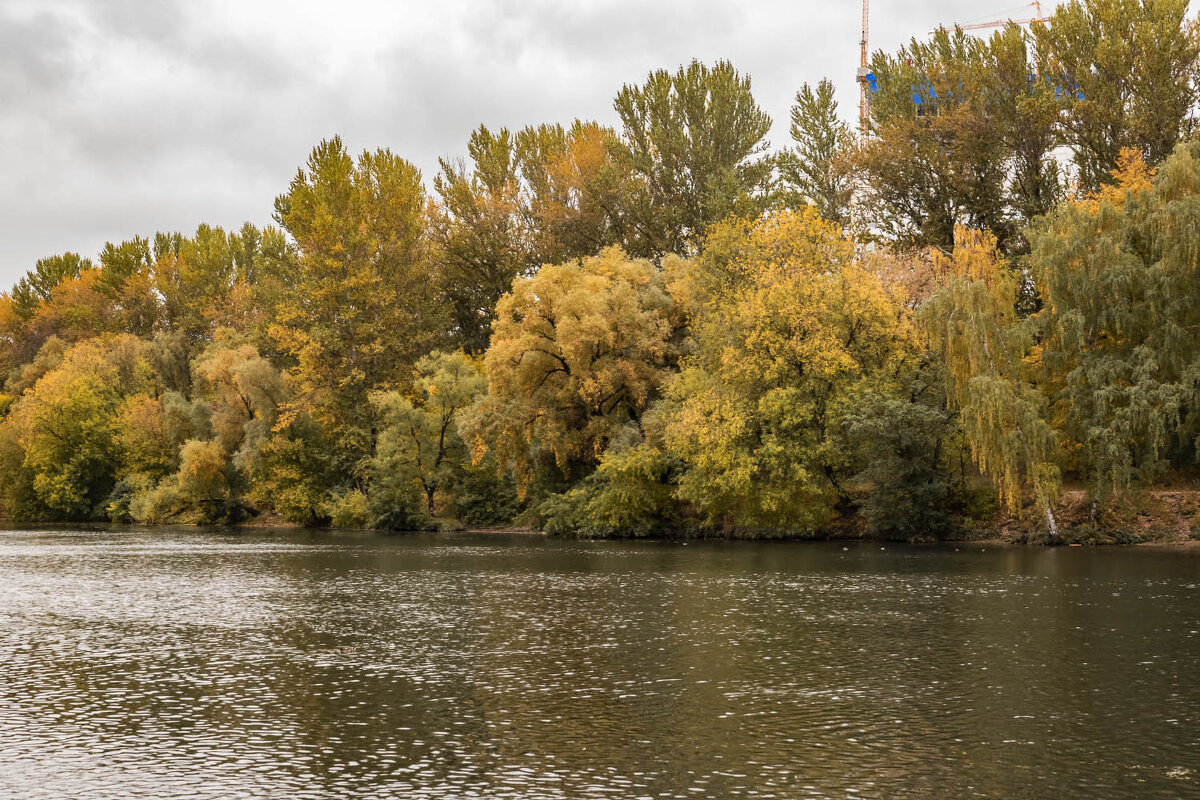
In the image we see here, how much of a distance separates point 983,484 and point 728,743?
152 ft

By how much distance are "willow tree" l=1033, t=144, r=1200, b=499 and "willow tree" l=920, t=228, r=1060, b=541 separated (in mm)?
1899

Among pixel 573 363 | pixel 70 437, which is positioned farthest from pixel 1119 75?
pixel 70 437

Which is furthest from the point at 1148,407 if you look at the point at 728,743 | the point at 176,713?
the point at 176,713

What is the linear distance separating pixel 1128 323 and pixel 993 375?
6.70 m

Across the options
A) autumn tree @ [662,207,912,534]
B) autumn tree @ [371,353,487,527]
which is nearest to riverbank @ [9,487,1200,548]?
autumn tree @ [662,207,912,534]

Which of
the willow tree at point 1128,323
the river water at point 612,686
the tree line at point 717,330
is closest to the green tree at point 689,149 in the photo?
the tree line at point 717,330

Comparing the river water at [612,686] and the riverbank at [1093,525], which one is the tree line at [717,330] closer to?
the riverbank at [1093,525]

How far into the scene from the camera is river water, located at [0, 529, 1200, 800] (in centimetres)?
1529

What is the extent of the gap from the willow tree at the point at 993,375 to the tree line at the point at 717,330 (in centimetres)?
17

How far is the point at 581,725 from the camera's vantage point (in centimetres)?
1817

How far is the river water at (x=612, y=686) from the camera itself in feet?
50.2

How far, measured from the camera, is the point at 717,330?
2454 inches

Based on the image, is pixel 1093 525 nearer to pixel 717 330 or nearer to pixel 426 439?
pixel 717 330

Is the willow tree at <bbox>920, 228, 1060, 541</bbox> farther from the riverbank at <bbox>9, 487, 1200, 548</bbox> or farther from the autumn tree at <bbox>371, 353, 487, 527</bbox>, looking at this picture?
the autumn tree at <bbox>371, 353, 487, 527</bbox>
